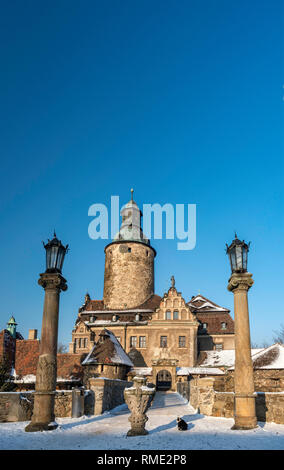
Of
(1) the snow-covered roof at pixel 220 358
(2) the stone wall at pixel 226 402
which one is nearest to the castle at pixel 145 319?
(1) the snow-covered roof at pixel 220 358

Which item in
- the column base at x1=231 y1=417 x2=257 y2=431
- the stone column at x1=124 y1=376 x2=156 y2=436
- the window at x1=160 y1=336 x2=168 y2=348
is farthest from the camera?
the window at x1=160 y1=336 x2=168 y2=348

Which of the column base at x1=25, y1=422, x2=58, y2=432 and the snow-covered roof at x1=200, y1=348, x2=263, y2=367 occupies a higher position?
the snow-covered roof at x1=200, y1=348, x2=263, y2=367

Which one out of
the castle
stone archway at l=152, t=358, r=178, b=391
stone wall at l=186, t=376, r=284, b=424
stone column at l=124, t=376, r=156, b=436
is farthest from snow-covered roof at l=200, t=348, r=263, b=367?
stone column at l=124, t=376, r=156, b=436

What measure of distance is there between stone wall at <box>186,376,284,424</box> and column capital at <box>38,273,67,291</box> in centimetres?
696

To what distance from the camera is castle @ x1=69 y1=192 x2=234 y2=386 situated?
39.0m

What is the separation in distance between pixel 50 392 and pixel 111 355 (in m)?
18.0

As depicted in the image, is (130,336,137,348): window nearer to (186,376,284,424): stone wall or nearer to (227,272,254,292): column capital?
(186,376,284,424): stone wall

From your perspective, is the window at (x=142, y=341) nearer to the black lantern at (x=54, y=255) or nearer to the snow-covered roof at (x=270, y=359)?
the snow-covered roof at (x=270, y=359)

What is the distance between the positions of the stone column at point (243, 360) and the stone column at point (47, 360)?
5.39 meters

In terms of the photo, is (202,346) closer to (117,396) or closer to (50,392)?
(117,396)

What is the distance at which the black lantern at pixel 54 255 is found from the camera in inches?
500
